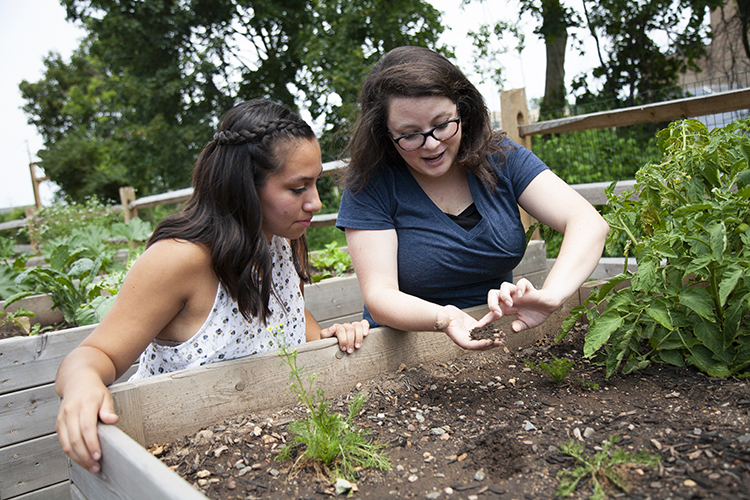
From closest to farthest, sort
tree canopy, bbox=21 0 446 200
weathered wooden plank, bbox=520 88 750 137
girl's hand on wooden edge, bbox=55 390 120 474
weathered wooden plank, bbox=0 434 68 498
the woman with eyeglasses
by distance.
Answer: girl's hand on wooden edge, bbox=55 390 120 474 < the woman with eyeglasses < weathered wooden plank, bbox=0 434 68 498 < weathered wooden plank, bbox=520 88 750 137 < tree canopy, bbox=21 0 446 200

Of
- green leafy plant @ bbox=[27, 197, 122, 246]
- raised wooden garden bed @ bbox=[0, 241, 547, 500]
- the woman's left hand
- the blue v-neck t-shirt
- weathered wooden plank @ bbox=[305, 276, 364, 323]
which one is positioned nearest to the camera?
raised wooden garden bed @ bbox=[0, 241, 547, 500]

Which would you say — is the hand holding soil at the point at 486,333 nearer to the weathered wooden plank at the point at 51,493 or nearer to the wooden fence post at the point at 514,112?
the weathered wooden plank at the point at 51,493

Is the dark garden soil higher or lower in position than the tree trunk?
lower

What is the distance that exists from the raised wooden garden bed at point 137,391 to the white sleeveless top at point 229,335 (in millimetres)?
180

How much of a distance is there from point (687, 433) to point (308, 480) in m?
0.84

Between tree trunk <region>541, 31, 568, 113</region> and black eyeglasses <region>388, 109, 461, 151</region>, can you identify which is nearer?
black eyeglasses <region>388, 109, 461, 151</region>

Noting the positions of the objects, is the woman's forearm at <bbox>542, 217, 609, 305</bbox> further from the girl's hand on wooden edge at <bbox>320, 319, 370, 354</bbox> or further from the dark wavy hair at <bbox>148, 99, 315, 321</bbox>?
the dark wavy hair at <bbox>148, 99, 315, 321</bbox>

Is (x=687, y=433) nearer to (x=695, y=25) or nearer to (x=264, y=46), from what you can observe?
(x=695, y=25)

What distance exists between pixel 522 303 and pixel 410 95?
2.48 feet

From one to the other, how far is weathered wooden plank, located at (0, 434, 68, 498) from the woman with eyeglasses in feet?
4.79

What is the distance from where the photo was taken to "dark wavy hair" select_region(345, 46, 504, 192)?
1.70 m

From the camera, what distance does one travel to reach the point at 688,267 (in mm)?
1354

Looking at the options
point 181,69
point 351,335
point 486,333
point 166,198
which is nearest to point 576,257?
point 486,333

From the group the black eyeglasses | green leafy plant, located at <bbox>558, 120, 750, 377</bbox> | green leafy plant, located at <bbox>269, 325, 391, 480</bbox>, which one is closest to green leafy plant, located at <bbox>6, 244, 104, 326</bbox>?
the black eyeglasses
